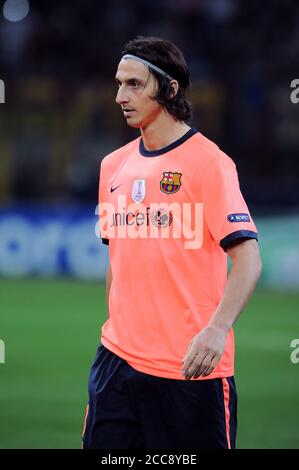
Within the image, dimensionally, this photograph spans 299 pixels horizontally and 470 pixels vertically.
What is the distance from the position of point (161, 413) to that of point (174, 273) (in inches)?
22.2

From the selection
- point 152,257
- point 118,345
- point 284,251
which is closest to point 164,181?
point 152,257

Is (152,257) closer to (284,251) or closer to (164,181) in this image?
(164,181)

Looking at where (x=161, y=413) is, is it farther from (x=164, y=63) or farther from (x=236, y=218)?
(x=164, y=63)

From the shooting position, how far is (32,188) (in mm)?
19062

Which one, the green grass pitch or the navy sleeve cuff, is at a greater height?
the navy sleeve cuff

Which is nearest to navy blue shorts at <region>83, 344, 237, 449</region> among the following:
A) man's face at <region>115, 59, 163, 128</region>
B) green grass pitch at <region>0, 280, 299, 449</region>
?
man's face at <region>115, 59, 163, 128</region>

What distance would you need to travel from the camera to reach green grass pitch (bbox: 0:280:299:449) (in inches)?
289

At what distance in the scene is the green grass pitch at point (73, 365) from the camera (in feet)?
24.1

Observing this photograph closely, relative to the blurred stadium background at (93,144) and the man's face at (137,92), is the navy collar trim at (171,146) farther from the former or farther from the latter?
the blurred stadium background at (93,144)

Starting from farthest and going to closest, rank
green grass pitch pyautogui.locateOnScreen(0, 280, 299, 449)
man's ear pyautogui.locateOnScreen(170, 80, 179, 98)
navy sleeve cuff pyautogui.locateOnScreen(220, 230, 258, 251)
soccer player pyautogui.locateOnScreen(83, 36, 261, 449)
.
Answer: green grass pitch pyautogui.locateOnScreen(0, 280, 299, 449) → man's ear pyautogui.locateOnScreen(170, 80, 179, 98) → soccer player pyautogui.locateOnScreen(83, 36, 261, 449) → navy sleeve cuff pyautogui.locateOnScreen(220, 230, 258, 251)

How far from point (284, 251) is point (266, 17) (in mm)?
7684

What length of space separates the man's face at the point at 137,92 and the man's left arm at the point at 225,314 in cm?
74

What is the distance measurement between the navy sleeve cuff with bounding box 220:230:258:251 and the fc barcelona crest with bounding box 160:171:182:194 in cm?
31

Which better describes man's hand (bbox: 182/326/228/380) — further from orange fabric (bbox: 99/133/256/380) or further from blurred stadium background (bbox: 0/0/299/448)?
blurred stadium background (bbox: 0/0/299/448)
